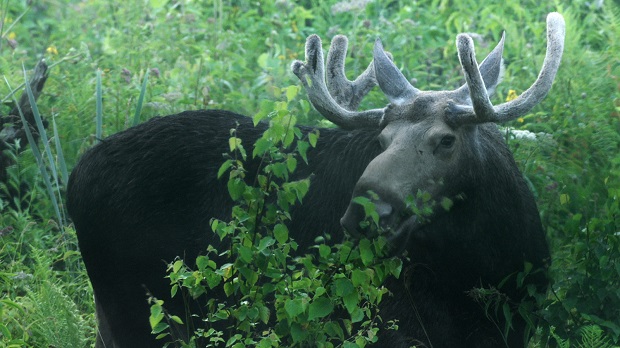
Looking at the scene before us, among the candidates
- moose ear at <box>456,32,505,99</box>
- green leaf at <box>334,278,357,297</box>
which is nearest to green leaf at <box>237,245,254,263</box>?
green leaf at <box>334,278,357,297</box>

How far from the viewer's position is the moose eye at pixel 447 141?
17.2 ft

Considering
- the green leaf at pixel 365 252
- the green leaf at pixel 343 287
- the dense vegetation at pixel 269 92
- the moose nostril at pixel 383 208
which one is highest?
the green leaf at pixel 365 252

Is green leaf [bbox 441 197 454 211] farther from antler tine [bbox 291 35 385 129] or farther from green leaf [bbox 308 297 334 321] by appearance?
green leaf [bbox 308 297 334 321]

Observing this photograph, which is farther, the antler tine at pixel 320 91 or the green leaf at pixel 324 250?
the antler tine at pixel 320 91

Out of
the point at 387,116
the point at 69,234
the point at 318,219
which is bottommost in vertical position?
the point at 69,234

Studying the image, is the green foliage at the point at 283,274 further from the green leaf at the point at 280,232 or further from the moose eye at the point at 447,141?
the moose eye at the point at 447,141

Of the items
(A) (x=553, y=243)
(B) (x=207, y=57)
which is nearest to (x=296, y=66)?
(A) (x=553, y=243)

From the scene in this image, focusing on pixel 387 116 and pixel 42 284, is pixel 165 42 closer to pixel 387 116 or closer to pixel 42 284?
pixel 42 284

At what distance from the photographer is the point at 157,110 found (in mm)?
8008

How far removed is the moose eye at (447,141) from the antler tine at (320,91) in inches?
16.9

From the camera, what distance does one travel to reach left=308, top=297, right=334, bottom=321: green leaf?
4.38 meters

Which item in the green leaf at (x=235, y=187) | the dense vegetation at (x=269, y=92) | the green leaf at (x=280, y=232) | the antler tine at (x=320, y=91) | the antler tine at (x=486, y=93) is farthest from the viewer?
the antler tine at (x=320, y=91)

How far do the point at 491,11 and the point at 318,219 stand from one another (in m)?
4.56

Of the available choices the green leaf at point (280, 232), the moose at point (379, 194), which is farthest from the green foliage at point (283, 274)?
the moose at point (379, 194)
